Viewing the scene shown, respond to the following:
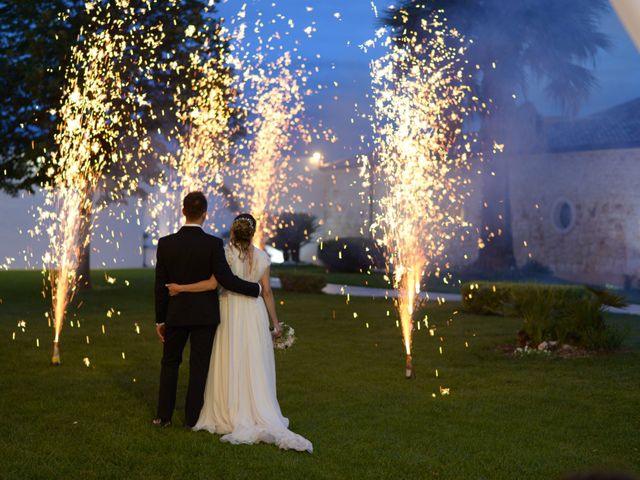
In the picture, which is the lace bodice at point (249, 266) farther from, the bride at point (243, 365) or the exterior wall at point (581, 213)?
the exterior wall at point (581, 213)

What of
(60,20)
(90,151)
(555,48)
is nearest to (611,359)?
(90,151)

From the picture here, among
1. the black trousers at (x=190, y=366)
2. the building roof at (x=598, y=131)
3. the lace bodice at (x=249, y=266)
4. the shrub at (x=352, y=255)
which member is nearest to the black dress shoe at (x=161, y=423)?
the black trousers at (x=190, y=366)

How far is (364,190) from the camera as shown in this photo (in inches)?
1992

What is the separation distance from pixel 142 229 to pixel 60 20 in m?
20.6

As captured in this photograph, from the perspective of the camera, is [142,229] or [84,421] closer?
[84,421]

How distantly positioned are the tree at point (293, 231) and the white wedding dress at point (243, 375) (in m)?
41.4

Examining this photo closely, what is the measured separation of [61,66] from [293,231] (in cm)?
2690

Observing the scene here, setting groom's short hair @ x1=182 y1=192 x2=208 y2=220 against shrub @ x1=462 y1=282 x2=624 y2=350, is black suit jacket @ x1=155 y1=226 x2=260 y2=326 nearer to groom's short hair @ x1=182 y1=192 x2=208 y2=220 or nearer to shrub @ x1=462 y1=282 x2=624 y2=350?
groom's short hair @ x1=182 y1=192 x2=208 y2=220

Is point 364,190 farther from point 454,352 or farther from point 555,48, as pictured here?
point 454,352

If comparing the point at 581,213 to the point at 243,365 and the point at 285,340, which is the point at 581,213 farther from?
the point at 243,365

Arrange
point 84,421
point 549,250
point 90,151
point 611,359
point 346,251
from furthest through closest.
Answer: point 346,251 → point 549,250 → point 90,151 → point 611,359 → point 84,421

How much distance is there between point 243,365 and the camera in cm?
829

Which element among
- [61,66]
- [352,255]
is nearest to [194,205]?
[61,66]

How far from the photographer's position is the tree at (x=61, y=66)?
2494 cm
